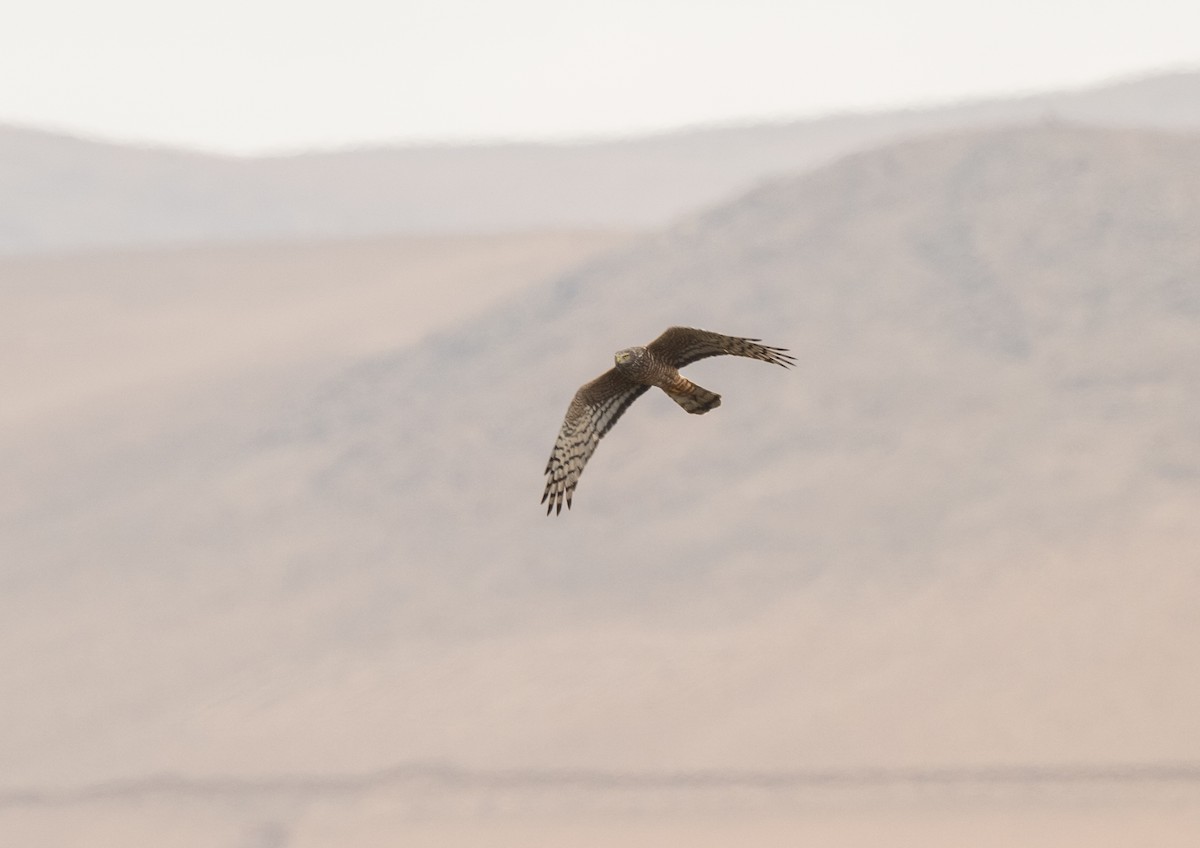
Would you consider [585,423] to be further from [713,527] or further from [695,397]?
[713,527]

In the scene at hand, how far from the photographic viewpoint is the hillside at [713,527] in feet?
190

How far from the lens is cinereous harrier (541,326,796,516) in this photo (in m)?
14.9

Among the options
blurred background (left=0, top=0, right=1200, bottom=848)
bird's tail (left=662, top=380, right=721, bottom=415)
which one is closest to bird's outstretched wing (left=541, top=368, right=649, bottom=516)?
bird's tail (left=662, top=380, right=721, bottom=415)

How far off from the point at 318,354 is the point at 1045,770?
47.4m

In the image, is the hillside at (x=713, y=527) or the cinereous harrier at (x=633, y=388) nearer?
the cinereous harrier at (x=633, y=388)

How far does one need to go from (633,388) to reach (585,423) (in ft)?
1.42

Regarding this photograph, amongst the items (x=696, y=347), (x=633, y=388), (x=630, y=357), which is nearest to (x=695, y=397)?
(x=696, y=347)

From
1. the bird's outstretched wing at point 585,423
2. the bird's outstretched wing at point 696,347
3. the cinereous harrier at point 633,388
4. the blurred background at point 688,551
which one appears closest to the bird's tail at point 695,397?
the cinereous harrier at point 633,388

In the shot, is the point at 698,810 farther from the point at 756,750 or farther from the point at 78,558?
the point at 78,558

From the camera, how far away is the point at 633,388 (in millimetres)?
16156

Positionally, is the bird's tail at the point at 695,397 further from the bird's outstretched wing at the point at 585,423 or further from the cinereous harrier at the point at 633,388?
the bird's outstretched wing at the point at 585,423

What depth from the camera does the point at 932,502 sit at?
223 feet

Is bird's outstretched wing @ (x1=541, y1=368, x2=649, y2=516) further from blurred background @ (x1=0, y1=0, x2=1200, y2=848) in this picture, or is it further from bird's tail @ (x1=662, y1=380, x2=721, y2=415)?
blurred background @ (x1=0, y1=0, x2=1200, y2=848)

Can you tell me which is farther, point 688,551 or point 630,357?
point 688,551
